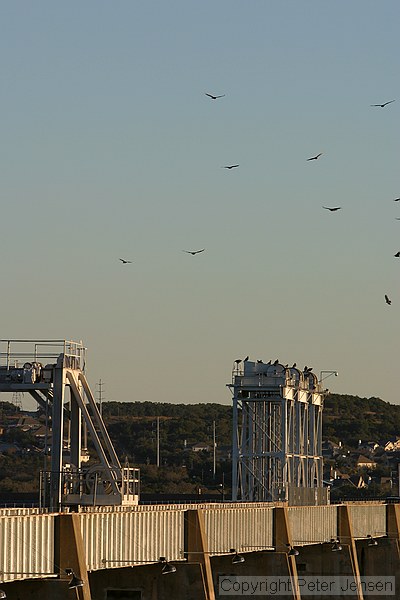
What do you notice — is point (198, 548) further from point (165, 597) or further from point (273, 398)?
point (273, 398)

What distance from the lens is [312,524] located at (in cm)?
7506

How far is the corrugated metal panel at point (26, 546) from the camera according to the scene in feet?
137

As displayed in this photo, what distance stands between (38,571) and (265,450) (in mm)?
65091

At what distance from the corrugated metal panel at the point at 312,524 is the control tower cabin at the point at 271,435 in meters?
21.3

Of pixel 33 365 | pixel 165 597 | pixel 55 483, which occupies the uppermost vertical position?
pixel 33 365

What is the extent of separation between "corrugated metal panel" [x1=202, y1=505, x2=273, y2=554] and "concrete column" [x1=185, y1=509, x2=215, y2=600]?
1.48 m

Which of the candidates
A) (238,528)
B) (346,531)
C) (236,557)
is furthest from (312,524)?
(236,557)

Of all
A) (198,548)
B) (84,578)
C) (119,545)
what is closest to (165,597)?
(198,548)

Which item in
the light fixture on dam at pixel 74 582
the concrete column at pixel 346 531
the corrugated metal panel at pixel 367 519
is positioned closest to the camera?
the light fixture on dam at pixel 74 582

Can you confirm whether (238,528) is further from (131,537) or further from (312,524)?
(312,524)

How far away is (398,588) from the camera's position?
287 feet

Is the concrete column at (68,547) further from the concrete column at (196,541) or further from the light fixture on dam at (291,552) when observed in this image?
the light fixture on dam at (291,552)

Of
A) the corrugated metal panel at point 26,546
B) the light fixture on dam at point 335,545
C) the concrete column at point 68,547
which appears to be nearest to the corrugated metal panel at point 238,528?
the light fixture on dam at point 335,545

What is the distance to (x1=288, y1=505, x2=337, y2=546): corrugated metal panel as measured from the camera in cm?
7262
